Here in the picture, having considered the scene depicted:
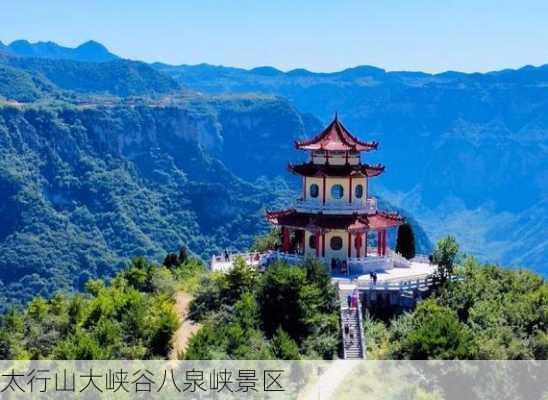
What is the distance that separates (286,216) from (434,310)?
15.2 meters

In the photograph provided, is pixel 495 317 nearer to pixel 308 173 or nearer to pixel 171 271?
pixel 308 173

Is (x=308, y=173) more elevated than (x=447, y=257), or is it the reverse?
(x=308, y=173)

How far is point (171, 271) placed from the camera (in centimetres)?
6550

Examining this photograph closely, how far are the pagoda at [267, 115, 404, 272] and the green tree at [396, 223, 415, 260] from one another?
3687 millimetres

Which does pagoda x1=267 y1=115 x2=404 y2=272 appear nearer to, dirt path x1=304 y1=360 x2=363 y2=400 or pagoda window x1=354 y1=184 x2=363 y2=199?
pagoda window x1=354 y1=184 x2=363 y2=199

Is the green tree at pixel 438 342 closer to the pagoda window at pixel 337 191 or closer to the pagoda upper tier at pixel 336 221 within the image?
the pagoda upper tier at pixel 336 221

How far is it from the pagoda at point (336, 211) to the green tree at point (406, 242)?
3687 mm

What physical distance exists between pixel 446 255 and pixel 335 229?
296 inches

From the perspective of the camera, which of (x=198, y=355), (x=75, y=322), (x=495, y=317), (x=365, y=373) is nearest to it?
(x=198, y=355)

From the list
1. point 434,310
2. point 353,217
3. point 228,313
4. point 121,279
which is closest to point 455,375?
point 434,310

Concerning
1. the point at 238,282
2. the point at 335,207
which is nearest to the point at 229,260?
the point at 335,207

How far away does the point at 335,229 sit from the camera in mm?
60688

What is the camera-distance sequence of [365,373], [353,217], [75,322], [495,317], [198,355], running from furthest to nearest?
[353,217] → [75,322] → [495,317] → [365,373] → [198,355]

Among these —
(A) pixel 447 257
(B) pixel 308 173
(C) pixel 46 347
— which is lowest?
(C) pixel 46 347
